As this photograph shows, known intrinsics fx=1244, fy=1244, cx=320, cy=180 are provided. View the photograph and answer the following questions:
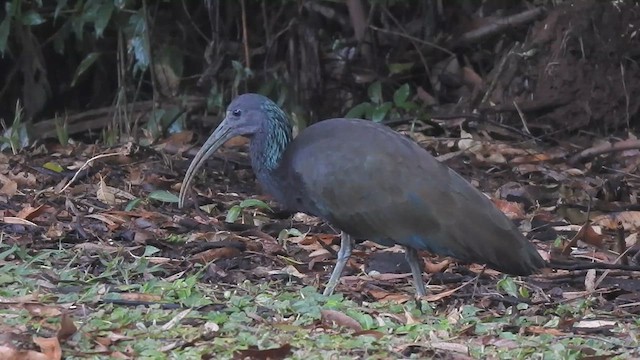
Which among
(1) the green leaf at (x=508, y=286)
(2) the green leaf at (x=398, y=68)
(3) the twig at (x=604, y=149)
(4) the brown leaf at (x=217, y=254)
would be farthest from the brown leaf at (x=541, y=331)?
(2) the green leaf at (x=398, y=68)

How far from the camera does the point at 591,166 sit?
870 cm

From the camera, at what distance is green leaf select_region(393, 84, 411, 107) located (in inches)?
386

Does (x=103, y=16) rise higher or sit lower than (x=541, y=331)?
higher

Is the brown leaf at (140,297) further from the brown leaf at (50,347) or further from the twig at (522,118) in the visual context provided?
the twig at (522,118)

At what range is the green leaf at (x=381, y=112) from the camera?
962 centimetres

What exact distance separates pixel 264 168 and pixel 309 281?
0.68m

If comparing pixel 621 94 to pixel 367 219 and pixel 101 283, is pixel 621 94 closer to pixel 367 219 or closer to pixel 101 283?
pixel 367 219

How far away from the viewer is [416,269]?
19.2 feet

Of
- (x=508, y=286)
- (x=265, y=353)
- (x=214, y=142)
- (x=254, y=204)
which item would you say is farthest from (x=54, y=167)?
(x=265, y=353)

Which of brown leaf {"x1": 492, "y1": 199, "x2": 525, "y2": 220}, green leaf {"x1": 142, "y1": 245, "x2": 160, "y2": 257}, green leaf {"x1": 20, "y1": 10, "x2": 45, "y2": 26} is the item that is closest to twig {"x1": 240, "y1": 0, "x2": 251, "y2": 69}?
green leaf {"x1": 20, "y1": 10, "x2": 45, "y2": 26}

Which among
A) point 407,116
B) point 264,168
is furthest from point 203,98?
point 264,168

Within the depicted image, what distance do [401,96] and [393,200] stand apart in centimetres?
410

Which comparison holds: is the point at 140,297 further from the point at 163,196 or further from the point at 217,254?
the point at 163,196

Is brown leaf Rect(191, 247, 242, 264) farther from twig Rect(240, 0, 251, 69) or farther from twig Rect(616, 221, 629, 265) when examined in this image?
twig Rect(240, 0, 251, 69)
